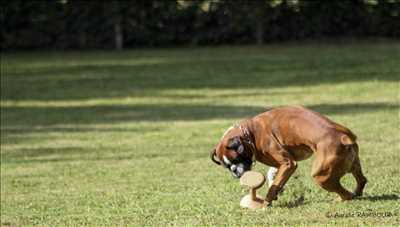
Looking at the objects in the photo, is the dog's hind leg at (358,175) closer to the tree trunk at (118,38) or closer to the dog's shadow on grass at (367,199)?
the dog's shadow on grass at (367,199)

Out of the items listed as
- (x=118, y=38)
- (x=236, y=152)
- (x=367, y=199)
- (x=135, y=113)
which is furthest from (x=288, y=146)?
(x=118, y=38)

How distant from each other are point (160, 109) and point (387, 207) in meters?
12.0

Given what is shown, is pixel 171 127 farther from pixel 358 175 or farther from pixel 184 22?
pixel 184 22

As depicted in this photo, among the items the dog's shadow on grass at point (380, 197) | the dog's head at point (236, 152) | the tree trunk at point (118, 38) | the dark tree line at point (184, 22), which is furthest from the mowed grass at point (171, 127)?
the tree trunk at point (118, 38)

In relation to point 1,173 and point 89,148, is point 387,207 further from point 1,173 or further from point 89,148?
point 89,148

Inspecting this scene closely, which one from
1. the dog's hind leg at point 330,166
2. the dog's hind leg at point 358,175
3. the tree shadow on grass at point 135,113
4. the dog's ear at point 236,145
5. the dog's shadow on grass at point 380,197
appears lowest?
the tree shadow on grass at point 135,113

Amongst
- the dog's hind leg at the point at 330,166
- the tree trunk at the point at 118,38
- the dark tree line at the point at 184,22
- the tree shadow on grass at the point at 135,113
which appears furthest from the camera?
the tree trunk at the point at 118,38

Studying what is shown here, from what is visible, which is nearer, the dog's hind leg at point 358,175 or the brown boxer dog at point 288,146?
the brown boxer dog at point 288,146

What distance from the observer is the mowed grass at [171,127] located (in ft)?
30.1

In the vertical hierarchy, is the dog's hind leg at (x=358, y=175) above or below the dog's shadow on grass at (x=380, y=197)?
above

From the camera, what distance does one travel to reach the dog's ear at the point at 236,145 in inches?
335

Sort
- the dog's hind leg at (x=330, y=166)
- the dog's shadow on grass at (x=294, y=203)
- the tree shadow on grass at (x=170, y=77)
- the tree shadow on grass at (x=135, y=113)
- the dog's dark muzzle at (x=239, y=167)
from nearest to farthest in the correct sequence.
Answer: the dog's hind leg at (x=330, y=166) < the dog's dark muzzle at (x=239, y=167) < the dog's shadow on grass at (x=294, y=203) < the tree shadow on grass at (x=135, y=113) < the tree shadow on grass at (x=170, y=77)

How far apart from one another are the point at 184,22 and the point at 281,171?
2607 cm

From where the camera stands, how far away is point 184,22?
34.3 m
